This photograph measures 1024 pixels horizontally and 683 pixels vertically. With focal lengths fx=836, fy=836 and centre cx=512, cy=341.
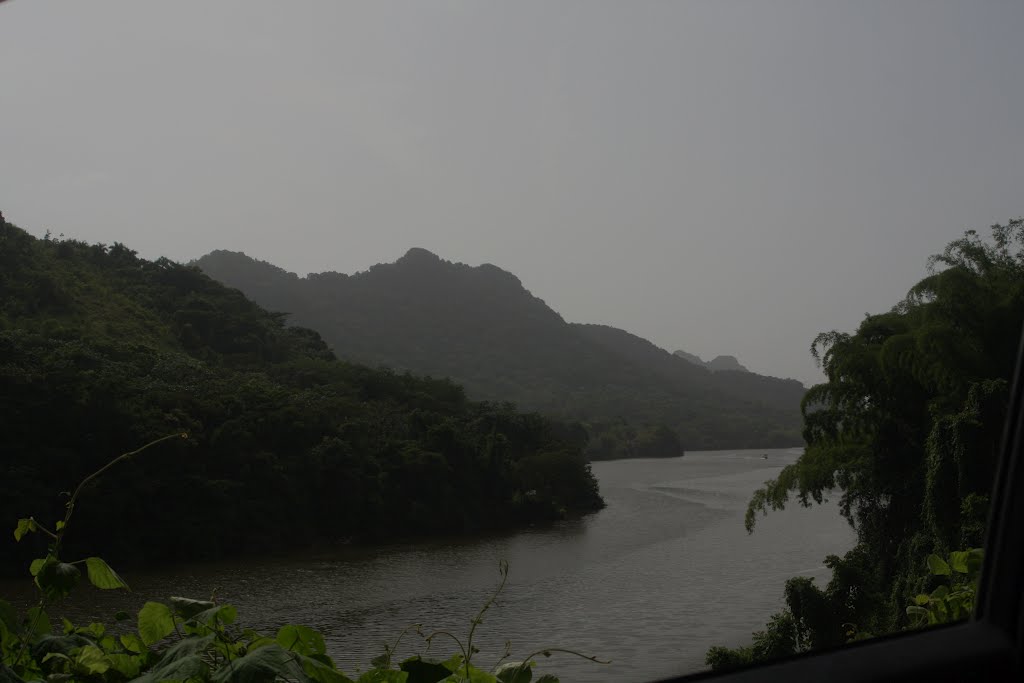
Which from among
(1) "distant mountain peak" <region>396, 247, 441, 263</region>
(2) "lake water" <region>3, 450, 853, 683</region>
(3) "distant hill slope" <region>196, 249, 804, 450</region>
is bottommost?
(2) "lake water" <region>3, 450, 853, 683</region>

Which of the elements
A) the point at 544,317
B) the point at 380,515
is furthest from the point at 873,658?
the point at 544,317

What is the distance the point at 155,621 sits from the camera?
0.59 m

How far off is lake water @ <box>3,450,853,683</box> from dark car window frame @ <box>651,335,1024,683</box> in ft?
18.2

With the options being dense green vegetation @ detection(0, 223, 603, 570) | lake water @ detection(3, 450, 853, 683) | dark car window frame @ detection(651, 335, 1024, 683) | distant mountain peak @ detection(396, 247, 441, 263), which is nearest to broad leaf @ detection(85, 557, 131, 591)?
dark car window frame @ detection(651, 335, 1024, 683)

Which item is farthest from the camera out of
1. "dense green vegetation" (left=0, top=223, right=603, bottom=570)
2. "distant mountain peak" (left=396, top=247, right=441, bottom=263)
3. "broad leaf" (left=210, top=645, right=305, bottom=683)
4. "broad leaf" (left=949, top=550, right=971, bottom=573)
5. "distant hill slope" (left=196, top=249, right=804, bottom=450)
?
"distant mountain peak" (left=396, top=247, right=441, bottom=263)

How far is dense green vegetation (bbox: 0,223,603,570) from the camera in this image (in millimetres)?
5367

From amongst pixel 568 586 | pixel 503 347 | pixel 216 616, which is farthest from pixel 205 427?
pixel 503 347

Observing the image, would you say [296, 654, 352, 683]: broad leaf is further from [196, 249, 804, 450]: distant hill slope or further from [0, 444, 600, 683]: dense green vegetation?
[196, 249, 804, 450]: distant hill slope

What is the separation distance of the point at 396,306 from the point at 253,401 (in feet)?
19.5

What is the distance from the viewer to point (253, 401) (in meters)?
8.11

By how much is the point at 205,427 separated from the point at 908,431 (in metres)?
7.27

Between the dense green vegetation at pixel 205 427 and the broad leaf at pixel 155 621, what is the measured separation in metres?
4.22

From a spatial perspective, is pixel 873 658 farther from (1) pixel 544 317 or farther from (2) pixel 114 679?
(1) pixel 544 317

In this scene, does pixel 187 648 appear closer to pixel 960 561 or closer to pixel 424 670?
pixel 424 670
